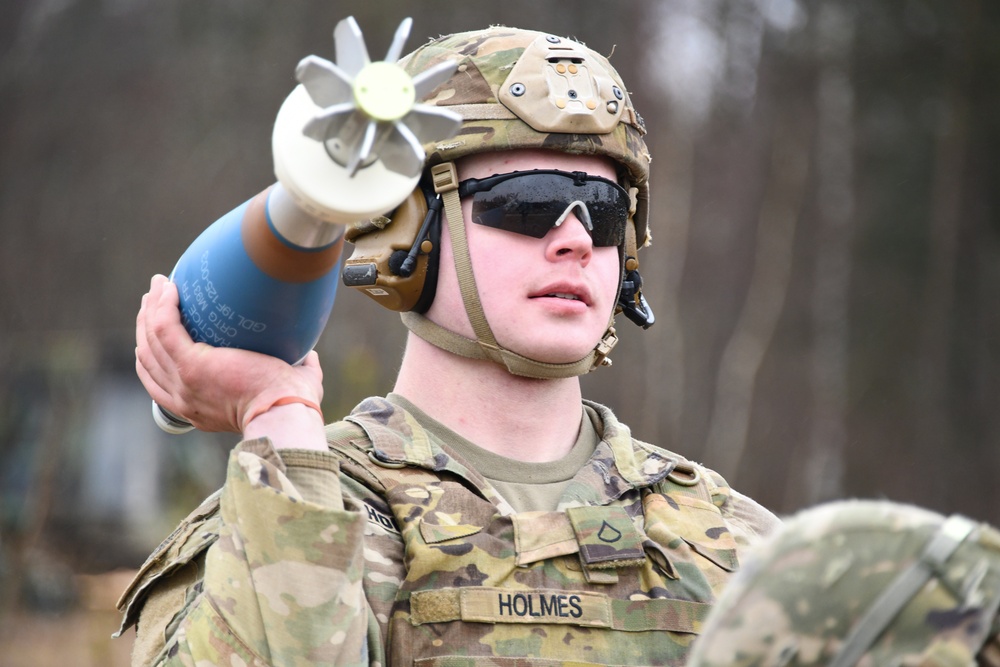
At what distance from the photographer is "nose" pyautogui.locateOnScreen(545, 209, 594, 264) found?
385 cm

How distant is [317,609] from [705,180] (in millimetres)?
15008

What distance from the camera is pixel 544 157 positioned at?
3.95 meters

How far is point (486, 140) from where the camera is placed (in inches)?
153

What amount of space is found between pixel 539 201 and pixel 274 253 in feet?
3.87

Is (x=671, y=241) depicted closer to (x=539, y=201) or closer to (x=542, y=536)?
(x=539, y=201)

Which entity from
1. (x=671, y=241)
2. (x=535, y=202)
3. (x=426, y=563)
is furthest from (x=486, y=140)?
(x=671, y=241)

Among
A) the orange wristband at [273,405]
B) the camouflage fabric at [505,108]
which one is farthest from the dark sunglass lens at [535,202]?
the orange wristband at [273,405]

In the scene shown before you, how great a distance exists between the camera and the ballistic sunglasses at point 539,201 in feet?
12.7

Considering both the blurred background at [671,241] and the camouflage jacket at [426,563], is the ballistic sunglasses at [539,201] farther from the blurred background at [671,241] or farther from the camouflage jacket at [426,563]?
the blurred background at [671,241]

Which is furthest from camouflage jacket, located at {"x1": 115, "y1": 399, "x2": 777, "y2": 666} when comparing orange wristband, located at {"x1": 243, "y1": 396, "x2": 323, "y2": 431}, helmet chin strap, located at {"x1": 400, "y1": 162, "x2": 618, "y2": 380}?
helmet chin strap, located at {"x1": 400, "y1": 162, "x2": 618, "y2": 380}

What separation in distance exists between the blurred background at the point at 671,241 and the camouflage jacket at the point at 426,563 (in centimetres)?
766

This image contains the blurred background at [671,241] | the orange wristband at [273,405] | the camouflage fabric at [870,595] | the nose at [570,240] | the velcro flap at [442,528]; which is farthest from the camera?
the blurred background at [671,241]

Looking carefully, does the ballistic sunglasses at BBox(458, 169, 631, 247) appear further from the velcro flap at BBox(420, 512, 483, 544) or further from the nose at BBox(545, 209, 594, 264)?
the velcro flap at BBox(420, 512, 483, 544)

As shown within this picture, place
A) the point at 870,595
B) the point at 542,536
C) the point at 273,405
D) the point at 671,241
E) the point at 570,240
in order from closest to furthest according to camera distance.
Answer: the point at 870,595 → the point at 273,405 → the point at 542,536 → the point at 570,240 → the point at 671,241
